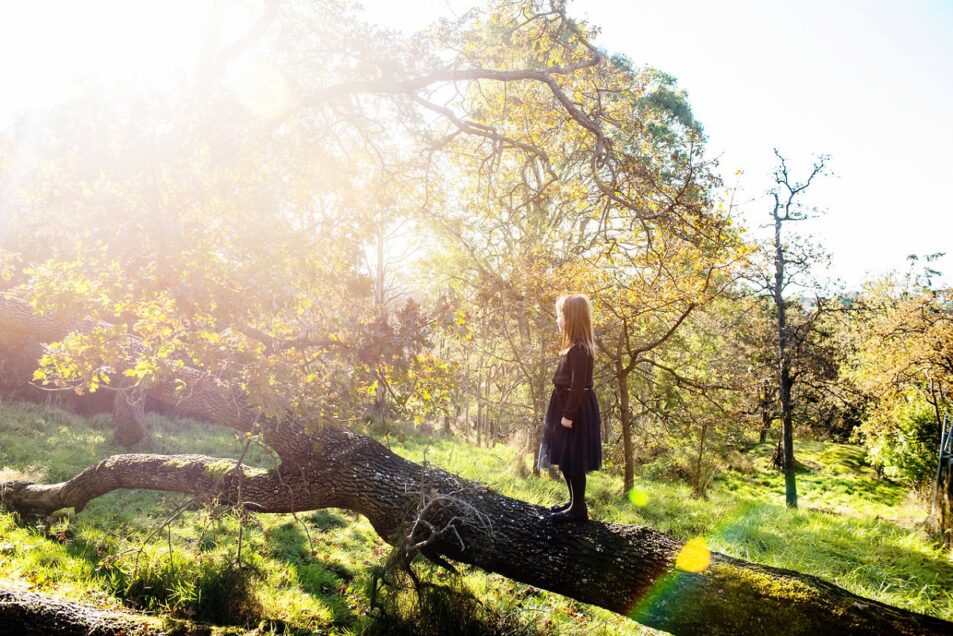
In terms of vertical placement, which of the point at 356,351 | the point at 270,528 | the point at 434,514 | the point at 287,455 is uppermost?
the point at 356,351

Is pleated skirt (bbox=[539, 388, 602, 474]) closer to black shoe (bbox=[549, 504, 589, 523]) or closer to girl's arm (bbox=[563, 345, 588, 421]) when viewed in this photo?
girl's arm (bbox=[563, 345, 588, 421])

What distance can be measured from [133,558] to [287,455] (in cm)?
174

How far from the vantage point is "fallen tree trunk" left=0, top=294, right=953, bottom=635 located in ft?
11.0

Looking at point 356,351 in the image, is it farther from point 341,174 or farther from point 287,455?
point 341,174

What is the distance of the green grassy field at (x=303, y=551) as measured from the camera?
4418mm

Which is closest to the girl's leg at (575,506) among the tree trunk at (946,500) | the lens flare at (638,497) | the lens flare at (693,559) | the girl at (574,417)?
the girl at (574,417)

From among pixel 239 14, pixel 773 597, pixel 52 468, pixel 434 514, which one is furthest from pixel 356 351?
pixel 52 468

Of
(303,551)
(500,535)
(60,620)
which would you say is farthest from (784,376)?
(60,620)

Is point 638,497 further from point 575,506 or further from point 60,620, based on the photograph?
point 60,620

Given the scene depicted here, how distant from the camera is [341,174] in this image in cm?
597

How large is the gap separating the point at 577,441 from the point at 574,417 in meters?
0.21

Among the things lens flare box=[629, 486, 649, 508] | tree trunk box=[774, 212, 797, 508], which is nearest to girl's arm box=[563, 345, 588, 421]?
lens flare box=[629, 486, 649, 508]

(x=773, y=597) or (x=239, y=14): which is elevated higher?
(x=239, y=14)

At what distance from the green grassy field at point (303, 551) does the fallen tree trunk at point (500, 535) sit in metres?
0.47
